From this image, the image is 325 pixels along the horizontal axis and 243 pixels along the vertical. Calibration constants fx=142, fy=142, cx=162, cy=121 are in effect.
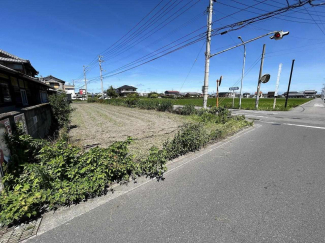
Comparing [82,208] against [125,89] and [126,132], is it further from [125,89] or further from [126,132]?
[125,89]

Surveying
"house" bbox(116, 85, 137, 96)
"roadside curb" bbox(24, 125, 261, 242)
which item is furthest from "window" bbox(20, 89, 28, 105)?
"house" bbox(116, 85, 137, 96)

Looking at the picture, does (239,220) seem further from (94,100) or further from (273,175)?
(94,100)

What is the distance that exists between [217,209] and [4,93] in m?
10.7

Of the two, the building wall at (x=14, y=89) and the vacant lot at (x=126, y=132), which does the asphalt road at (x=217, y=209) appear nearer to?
the vacant lot at (x=126, y=132)

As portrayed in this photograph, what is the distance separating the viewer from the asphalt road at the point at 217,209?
188 cm

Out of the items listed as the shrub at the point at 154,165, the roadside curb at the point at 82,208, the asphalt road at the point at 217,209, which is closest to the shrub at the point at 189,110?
the asphalt road at the point at 217,209

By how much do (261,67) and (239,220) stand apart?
20.8 metres

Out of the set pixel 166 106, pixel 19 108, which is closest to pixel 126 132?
pixel 19 108

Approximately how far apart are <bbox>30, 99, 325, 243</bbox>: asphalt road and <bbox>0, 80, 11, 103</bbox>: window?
8622 millimetres

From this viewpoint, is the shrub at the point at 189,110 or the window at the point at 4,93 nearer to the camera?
the window at the point at 4,93

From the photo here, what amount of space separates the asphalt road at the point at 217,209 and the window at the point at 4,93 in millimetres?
8622

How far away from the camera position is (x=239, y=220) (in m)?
2.09

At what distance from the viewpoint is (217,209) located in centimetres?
230

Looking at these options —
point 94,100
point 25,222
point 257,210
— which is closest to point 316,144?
point 257,210
